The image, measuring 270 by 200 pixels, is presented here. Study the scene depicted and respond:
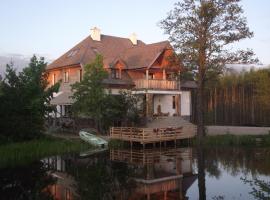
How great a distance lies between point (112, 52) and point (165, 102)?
722 centimetres

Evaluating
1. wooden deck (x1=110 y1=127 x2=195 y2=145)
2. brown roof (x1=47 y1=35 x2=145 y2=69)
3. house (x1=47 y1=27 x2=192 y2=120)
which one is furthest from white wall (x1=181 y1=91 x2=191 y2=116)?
wooden deck (x1=110 y1=127 x2=195 y2=145)

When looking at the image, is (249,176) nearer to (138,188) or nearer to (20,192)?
(138,188)

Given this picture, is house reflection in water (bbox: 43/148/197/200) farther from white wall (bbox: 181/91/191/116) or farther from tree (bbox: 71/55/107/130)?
white wall (bbox: 181/91/191/116)

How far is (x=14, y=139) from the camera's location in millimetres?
26078

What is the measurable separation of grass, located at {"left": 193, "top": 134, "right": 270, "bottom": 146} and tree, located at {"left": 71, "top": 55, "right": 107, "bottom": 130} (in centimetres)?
830

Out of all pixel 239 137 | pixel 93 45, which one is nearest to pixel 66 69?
pixel 93 45

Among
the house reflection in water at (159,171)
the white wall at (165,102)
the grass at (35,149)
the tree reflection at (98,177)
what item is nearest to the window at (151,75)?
the white wall at (165,102)

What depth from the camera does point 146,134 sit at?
27.9m

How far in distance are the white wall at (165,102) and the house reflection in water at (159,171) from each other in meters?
10.1

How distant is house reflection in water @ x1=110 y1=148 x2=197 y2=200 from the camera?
15.9 metres

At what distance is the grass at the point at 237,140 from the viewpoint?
29.2 meters

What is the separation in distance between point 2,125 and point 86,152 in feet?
18.0

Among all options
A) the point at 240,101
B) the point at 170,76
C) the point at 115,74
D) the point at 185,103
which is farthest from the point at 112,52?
the point at 240,101

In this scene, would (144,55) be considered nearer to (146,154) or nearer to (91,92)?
(91,92)
